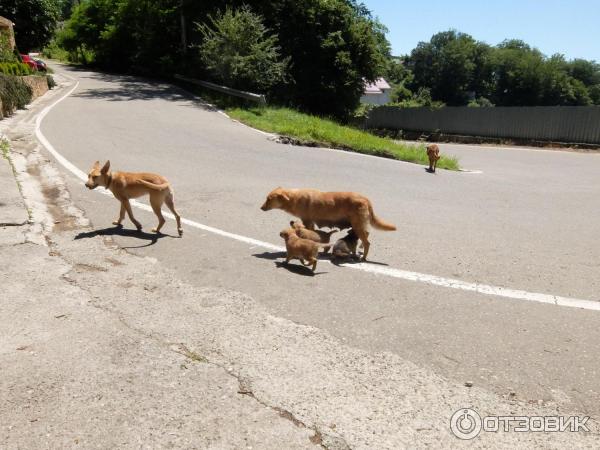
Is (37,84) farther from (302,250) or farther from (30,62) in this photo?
(302,250)

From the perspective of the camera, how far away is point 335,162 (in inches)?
554

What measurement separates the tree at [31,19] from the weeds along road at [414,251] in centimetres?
3175

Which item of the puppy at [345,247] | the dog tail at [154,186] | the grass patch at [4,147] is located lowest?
Result: the puppy at [345,247]

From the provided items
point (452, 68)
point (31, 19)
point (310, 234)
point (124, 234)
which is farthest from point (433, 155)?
point (452, 68)

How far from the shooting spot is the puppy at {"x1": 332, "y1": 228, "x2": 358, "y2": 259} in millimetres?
6148

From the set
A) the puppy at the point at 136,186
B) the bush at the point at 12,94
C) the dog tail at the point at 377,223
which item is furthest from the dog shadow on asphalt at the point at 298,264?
the bush at the point at 12,94

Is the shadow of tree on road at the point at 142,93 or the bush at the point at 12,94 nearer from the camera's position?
the bush at the point at 12,94

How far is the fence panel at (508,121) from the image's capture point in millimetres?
26438

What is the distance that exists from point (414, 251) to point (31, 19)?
1786 inches

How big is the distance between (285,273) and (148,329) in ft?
6.07

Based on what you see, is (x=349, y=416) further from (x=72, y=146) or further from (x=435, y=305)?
(x=72, y=146)

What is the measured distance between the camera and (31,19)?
41.0 meters

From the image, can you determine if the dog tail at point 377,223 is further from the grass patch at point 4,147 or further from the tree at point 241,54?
the tree at point 241,54

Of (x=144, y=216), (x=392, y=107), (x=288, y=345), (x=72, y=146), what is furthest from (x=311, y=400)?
(x=392, y=107)
